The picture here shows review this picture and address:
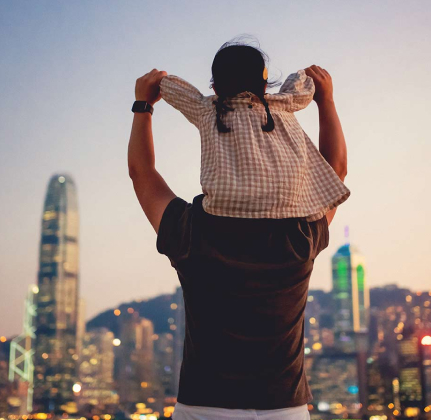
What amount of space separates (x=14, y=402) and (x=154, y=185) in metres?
63.6

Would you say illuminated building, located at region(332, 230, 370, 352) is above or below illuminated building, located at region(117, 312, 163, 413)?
above

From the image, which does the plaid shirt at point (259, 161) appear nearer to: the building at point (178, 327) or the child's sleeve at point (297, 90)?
the child's sleeve at point (297, 90)

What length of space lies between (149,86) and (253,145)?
299mm

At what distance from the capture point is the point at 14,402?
2394 inches

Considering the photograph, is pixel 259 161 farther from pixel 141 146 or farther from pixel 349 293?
pixel 349 293

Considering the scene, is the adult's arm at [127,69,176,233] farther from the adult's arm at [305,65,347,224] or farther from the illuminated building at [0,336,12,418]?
the illuminated building at [0,336,12,418]

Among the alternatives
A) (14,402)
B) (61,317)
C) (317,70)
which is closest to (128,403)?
(14,402)

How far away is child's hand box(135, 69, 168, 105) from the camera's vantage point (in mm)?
1264

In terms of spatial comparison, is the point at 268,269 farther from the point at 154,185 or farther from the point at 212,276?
the point at 154,185

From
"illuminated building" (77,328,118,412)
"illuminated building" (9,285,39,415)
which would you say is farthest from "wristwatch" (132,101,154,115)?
"illuminated building" (9,285,39,415)

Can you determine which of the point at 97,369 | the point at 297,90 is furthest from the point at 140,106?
the point at 97,369

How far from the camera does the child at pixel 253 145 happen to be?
40.7 inches

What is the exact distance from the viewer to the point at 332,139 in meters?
1.30

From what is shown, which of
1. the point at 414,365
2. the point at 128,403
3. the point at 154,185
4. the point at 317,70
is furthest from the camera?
the point at 128,403
